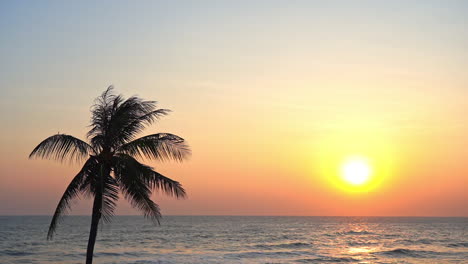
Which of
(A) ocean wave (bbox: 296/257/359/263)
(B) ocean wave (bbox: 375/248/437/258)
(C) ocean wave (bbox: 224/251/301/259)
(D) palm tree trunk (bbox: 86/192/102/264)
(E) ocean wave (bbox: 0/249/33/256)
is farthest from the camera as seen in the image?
(B) ocean wave (bbox: 375/248/437/258)

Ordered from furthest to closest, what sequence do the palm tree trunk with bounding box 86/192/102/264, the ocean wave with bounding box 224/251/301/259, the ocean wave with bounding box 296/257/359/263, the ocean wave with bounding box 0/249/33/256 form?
the ocean wave with bounding box 0/249/33/256 → the ocean wave with bounding box 224/251/301/259 → the ocean wave with bounding box 296/257/359/263 → the palm tree trunk with bounding box 86/192/102/264

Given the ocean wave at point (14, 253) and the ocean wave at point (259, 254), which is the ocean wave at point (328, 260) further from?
the ocean wave at point (14, 253)

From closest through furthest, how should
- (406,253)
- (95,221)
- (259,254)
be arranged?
1. (95,221)
2. (259,254)
3. (406,253)

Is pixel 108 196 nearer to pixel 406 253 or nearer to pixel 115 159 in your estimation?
pixel 115 159

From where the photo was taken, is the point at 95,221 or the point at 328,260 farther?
the point at 328,260

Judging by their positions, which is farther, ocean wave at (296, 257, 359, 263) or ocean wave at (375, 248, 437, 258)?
ocean wave at (375, 248, 437, 258)

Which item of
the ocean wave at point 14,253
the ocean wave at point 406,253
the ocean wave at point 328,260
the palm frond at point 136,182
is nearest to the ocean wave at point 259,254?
the ocean wave at point 328,260

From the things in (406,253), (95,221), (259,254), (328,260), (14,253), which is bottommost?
(14,253)

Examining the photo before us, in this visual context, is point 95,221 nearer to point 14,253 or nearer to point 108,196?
point 108,196

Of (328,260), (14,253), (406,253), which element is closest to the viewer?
(328,260)

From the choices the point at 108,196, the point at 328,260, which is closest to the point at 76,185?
the point at 108,196

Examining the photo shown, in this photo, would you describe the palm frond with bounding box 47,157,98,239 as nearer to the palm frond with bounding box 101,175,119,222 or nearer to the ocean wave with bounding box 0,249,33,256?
the palm frond with bounding box 101,175,119,222

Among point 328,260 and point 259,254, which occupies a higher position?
point 259,254

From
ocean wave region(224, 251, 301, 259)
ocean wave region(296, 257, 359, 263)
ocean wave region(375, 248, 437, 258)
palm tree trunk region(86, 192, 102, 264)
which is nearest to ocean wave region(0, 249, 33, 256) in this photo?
ocean wave region(224, 251, 301, 259)
